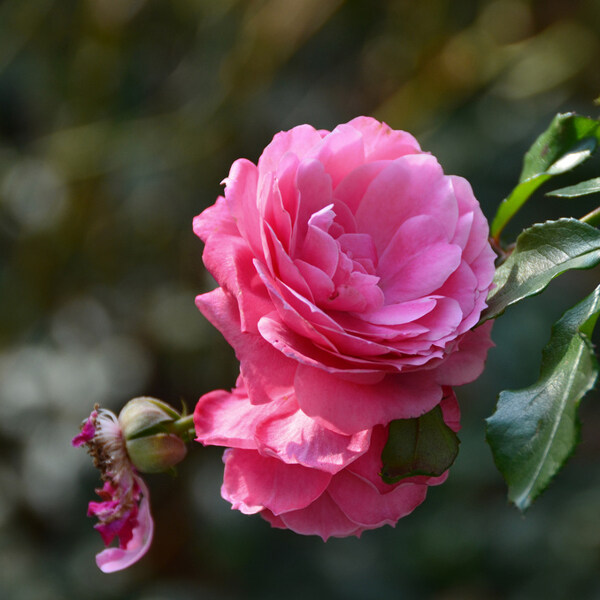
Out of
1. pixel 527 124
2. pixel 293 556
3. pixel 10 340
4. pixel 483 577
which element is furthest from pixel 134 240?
pixel 483 577

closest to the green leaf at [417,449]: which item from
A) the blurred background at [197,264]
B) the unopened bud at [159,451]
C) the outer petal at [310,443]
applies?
the outer petal at [310,443]

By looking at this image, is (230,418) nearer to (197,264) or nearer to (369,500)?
(369,500)

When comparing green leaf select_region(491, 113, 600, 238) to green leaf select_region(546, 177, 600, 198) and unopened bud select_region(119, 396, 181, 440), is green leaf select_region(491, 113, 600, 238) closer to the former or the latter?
green leaf select_region(546, 177, 600, 198)

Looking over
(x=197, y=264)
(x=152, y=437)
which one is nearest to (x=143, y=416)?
(x=152, y=437)

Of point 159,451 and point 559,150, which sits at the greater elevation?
point 559,150

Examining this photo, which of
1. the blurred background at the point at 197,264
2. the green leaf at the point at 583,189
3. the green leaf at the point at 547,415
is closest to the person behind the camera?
the green leaf at the point at 547,415

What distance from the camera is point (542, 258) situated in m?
0.49

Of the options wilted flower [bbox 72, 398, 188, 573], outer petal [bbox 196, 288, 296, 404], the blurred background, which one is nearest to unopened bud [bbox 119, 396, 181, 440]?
wilted flower [bbox 72, 398, 188, 573]

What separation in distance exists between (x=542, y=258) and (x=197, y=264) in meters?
1.41

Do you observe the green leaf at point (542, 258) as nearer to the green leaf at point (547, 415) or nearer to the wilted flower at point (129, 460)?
the green leaf at point (547, 415)

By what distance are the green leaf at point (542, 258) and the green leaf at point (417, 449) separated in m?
0.08

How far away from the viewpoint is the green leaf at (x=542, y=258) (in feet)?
1.51

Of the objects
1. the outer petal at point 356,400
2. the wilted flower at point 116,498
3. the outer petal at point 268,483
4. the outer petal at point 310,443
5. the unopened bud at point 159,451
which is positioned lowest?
the wilted flower at point 116,498

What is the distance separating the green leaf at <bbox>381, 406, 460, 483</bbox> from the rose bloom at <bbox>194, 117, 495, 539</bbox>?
2cm
